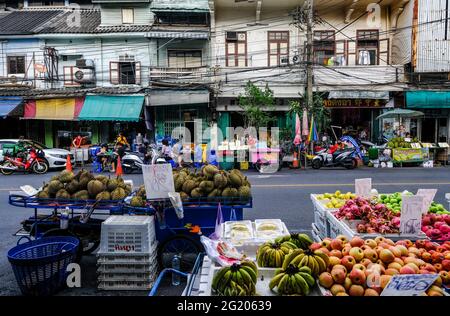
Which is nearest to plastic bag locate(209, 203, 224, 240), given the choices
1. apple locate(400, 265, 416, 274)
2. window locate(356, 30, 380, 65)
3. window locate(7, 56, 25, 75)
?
apple locate(400, 265, 416, 274)


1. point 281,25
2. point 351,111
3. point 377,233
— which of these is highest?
point 281,25

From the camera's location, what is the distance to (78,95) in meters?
22.4

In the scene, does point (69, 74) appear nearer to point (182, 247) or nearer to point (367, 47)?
point (367, 47)

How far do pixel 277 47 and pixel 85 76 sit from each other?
36.6 feet

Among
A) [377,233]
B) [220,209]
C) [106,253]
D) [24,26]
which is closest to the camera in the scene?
[377,233]

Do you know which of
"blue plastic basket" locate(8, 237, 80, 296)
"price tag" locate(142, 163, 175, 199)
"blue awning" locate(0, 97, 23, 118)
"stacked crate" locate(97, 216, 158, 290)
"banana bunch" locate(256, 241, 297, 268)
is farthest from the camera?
"blue awning" locate(0, 97, 23, 118)

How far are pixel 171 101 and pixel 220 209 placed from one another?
55.4ft

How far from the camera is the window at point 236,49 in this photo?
2305 cm

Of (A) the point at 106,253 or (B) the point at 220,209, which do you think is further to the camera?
(B) the point at 220,209

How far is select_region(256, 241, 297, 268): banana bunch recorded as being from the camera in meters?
3.72

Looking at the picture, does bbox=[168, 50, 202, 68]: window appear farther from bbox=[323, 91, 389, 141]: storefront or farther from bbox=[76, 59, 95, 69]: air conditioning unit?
bbox=[323, 91, 389, 141]: storefront

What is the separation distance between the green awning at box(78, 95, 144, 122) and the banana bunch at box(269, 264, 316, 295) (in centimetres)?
1904

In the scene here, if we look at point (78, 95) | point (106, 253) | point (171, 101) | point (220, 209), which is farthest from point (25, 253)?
point (78, 95)

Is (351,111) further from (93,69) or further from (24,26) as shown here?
(24,26)
